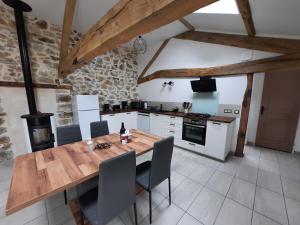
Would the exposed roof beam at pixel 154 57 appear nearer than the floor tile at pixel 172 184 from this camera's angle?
No

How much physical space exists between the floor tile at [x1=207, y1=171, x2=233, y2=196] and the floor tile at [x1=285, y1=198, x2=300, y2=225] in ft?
2.28

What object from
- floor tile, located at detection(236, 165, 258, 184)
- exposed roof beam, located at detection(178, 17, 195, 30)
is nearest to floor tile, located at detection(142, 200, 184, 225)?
floor tile, located at detection(236, 165, 258, 184)

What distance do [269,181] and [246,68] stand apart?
2192 mm

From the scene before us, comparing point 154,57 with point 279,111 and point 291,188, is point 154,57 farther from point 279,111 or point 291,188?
point 291,188

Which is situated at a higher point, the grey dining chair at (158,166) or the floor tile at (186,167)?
the grey dining chair at (158,166)

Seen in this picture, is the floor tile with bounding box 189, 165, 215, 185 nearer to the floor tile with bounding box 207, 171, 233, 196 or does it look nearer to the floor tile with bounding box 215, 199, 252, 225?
the floor tile with bounding box 207, 171, 233, 196

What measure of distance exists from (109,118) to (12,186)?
9.59ft

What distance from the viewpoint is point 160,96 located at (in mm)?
4605

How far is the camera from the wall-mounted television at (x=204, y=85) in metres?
3.33

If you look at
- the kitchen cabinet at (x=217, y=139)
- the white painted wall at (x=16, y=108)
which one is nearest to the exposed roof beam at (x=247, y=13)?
the kitchen cabinet at (x=217, y=139)

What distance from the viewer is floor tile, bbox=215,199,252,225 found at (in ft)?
5.27

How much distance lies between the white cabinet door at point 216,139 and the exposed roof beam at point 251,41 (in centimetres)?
169

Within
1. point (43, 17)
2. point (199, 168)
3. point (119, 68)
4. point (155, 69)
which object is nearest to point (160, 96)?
point (155, 69)

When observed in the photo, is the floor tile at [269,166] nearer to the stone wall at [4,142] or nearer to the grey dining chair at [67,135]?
the grey dining chair at [67,135]
